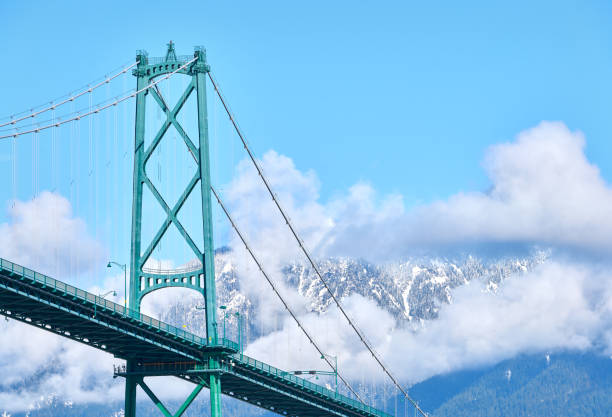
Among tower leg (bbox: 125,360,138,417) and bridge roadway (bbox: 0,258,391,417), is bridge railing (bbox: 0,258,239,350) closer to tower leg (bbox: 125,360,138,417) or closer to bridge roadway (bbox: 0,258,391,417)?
bridge roadway (bbox: 0,258,391,417)

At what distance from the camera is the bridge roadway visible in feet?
323

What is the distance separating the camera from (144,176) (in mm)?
122375

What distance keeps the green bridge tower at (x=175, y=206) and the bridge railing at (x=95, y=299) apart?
1983mm

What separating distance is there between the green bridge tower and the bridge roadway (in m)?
1.59

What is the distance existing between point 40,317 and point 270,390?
136 feet

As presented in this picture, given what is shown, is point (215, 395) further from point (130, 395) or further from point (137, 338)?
point (137, 338)

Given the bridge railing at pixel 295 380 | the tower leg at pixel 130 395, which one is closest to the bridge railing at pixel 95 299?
the tower leg at pixel 130 395

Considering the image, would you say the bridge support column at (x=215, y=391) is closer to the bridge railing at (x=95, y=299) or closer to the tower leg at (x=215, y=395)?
the tower leg at (x=215, y=395)

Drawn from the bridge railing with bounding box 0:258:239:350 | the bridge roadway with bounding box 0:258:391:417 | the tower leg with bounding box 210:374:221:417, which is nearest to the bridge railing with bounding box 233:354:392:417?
the bridge roadway with bounding box 0:258:391:417

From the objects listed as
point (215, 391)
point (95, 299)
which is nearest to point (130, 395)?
point (215, 391)

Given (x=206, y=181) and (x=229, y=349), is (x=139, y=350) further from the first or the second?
(x=206, y=181)

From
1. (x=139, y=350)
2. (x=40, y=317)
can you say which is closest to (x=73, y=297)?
(x=40, y=317)

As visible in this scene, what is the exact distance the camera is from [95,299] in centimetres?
10388

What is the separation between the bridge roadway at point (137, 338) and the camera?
98.4 m
